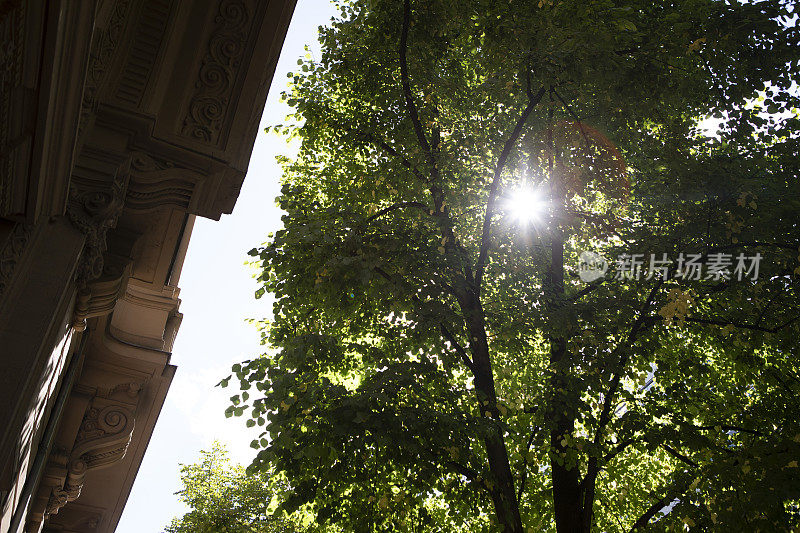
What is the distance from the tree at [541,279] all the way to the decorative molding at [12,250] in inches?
121

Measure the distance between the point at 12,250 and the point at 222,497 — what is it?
15.7m

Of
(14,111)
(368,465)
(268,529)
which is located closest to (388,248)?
(368,465)

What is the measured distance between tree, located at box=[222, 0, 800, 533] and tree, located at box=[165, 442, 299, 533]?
690 cm

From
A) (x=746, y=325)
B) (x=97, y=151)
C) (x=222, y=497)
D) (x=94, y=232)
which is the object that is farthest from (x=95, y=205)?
(x=222, y=497)

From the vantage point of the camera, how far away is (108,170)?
4.30 m

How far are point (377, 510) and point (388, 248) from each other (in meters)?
3.08

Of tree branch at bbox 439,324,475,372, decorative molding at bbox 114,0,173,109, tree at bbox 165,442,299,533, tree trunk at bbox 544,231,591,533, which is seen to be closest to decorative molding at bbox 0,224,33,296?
decorative molding at bbox 114,0,173,109

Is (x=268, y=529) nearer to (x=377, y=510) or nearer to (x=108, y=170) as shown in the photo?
(x=377, y=510)

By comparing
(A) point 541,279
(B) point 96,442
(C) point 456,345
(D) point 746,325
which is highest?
(A) point 541,279

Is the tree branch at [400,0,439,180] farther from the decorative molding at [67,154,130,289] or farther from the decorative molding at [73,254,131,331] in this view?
the decorative molding at [67,154,130,289]

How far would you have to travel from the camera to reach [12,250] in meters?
3.52

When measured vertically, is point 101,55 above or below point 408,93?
below

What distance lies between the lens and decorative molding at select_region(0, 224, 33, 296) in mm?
3412

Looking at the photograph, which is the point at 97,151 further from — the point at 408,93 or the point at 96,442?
the point at 408,93
